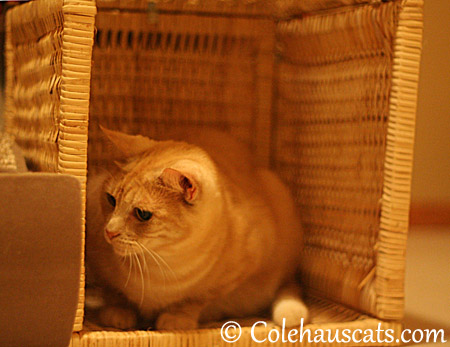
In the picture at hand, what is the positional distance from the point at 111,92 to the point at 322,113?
0.62 metres

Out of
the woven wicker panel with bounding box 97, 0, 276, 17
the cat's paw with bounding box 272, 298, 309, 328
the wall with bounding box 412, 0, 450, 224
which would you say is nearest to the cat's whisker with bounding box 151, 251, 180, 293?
the cat's paw with bounding box 272, 298, 309, 328

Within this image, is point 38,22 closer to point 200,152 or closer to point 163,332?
point 200,152

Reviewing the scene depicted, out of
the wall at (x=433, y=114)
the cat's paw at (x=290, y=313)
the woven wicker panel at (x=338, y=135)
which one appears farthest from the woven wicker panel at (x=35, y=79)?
the wall at (x=433, y=114)

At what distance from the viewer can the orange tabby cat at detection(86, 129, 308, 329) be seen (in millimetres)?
1160

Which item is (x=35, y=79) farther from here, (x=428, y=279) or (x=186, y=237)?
(x=428, y=279)

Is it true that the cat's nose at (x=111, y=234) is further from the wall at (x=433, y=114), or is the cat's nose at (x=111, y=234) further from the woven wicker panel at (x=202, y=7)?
the wall at (x=433, y=114)

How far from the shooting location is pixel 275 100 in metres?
1.83

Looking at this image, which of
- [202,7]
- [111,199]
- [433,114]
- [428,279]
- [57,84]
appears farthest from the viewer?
[433,114]

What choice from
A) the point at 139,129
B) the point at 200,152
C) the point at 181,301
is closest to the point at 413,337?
the point at 181,301

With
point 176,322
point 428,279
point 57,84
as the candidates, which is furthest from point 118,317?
point 428,279

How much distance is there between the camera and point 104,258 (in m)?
1.35

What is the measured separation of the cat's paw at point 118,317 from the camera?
1.27m

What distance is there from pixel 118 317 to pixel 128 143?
1.28ft

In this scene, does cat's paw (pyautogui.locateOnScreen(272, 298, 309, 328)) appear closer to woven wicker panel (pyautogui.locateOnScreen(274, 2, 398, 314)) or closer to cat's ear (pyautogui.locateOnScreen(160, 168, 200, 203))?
woven wicker panel (pyautogui.locateOnScreen(274, 2, 398, 314))
